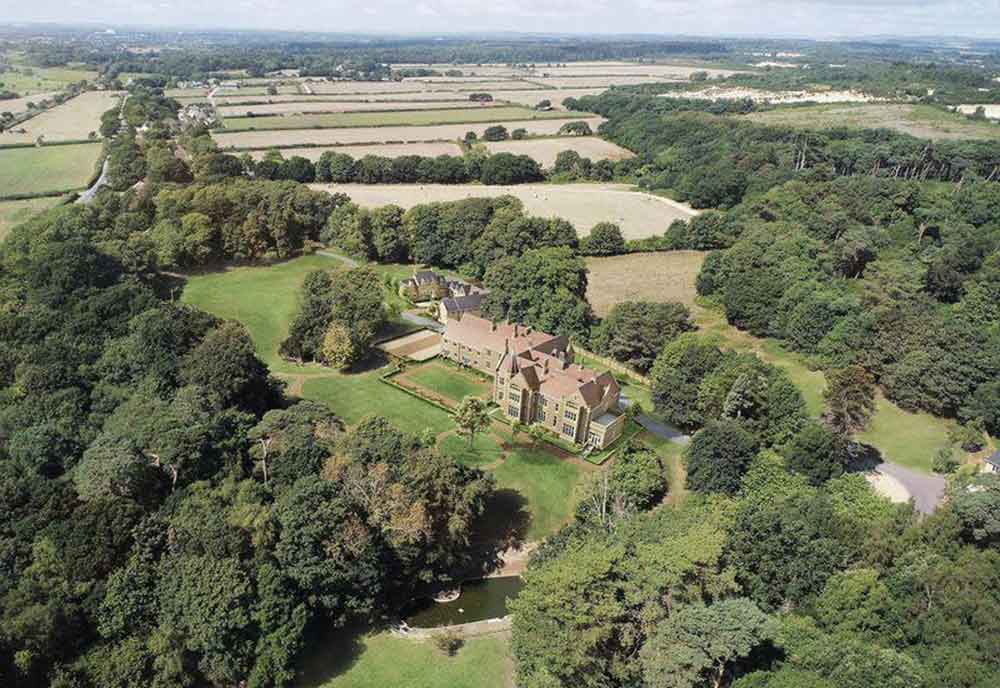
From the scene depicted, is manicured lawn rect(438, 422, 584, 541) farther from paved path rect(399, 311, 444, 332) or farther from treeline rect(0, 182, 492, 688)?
paved path rect(399, 311, 444, 332)

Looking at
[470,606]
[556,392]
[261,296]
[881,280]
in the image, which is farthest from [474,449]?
[881,280]

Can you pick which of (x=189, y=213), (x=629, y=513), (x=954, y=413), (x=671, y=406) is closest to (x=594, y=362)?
(x=671, y=406)

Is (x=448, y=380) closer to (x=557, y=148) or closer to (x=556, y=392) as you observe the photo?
(x=556, y=392)

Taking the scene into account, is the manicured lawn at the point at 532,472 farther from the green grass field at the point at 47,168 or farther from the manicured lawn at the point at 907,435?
the green grass field at the point at 47,168

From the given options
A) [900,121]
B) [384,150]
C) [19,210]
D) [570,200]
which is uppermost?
[900,121]

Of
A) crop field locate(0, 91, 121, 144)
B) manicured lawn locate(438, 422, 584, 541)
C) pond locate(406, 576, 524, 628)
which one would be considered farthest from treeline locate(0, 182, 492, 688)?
crop field locate(0, 91, 121, 144)

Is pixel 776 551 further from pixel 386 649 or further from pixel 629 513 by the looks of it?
pixel 386 649
